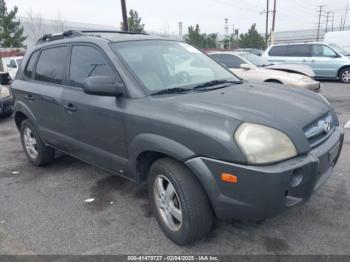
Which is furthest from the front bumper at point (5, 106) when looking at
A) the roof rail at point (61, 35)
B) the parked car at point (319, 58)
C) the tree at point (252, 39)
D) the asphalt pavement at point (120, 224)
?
the tree at point (252, 39)

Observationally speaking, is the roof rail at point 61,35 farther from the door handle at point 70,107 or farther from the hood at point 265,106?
the hood at point 265,106

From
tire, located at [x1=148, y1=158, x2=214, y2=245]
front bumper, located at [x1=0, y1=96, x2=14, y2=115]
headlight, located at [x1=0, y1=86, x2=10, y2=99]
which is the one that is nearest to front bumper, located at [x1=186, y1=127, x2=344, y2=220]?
tire, located at [x1=148, y1=158, x2=214, y2=245]

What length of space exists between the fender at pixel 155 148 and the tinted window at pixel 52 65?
1495 mm

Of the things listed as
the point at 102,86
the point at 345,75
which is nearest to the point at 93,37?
the point at 102,86

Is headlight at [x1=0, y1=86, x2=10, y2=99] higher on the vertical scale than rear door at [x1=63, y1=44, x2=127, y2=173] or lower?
lower

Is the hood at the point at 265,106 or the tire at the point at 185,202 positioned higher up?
the hood at the point at 265,106

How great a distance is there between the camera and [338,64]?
43.1 feet

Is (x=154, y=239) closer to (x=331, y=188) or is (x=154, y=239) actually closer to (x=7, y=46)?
(x=331, y=188)

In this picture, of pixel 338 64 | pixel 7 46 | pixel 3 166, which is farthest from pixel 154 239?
pixel 7 46

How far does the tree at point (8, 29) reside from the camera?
37.7 metres

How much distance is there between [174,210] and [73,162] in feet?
8.76

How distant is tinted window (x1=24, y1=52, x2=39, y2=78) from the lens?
14.6ft

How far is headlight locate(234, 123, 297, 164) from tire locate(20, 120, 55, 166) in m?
3.21

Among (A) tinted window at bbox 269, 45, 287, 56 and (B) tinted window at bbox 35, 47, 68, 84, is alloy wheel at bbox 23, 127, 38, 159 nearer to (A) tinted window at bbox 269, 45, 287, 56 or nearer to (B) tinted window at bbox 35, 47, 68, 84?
(B) tinted window at bbox 35, 47, 68, 84
